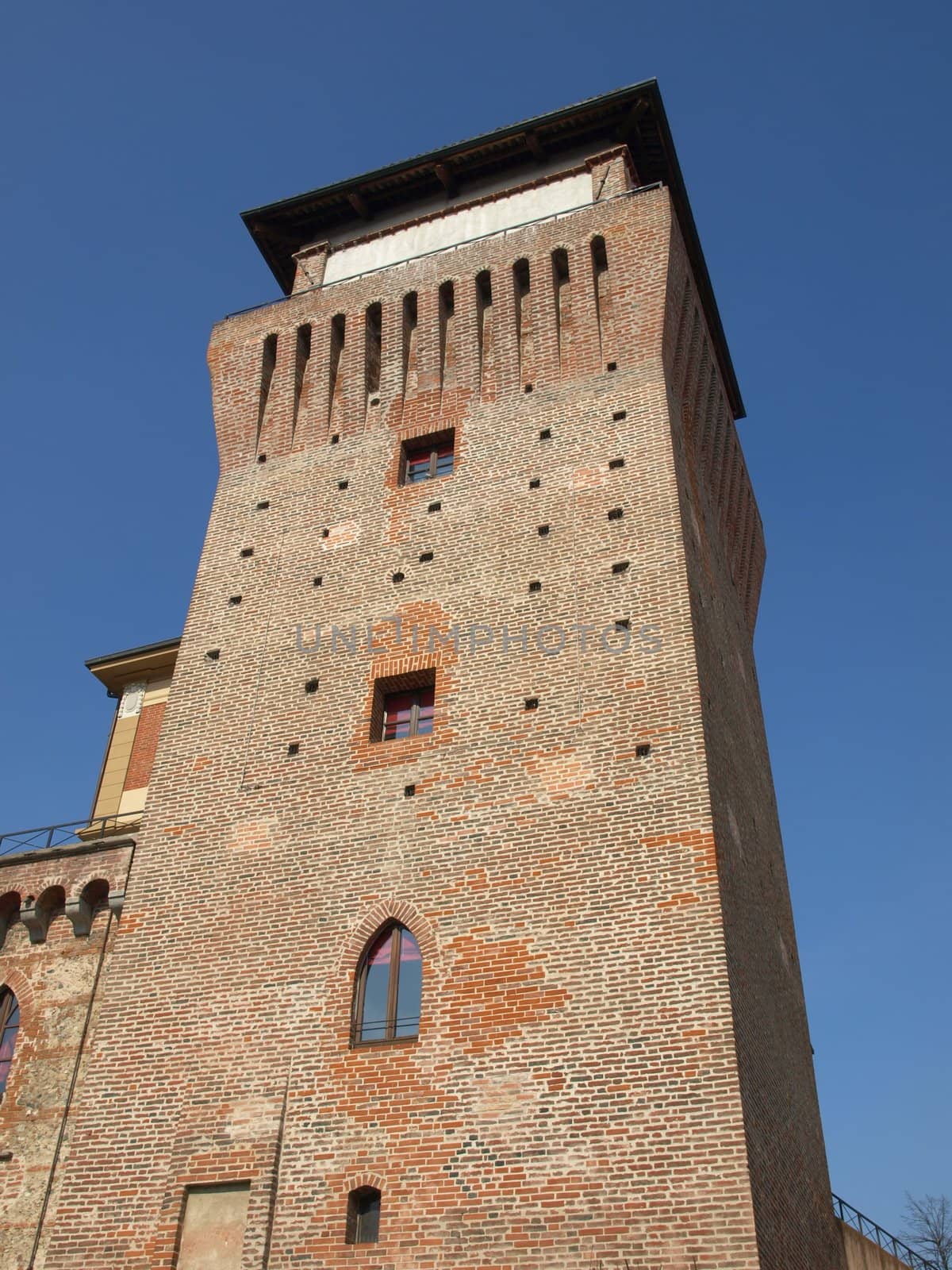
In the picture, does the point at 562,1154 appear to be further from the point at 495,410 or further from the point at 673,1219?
the point at 495,410

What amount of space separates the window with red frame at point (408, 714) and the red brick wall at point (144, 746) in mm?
6260

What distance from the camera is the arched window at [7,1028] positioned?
1496cm

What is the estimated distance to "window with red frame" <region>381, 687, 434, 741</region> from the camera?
15.4m

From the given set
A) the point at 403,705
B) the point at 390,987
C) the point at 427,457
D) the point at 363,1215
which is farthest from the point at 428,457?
the point at 363,1215

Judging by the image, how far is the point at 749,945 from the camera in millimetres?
13367

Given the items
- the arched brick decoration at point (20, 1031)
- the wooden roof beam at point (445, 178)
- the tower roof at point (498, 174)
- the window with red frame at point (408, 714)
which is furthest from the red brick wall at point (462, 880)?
the wooden roof beam at point (445, 178)

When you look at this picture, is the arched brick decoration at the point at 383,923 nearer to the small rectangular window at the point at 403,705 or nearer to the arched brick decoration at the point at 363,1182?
the arched brick decoration at the point at 363,1182

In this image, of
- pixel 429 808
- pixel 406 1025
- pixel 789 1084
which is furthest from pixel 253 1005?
pixel 789 1084

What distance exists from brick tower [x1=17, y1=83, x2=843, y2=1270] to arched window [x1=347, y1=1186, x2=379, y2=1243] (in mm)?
53

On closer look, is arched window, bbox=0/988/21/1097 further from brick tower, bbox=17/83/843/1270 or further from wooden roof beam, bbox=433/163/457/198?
wooden roof beam, bbox=433/163/457/198

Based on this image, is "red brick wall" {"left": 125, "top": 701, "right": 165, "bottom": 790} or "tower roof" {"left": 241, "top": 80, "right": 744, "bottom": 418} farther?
"tower roof" {"left": 241, "top": 80, "right": 744, "bottom": 418}

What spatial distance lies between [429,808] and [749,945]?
3.96m

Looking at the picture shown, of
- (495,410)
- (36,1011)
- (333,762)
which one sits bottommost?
(36,1011)

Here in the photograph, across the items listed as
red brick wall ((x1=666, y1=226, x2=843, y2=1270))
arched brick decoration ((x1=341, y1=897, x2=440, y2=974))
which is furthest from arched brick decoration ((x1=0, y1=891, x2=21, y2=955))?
red brick wall ((x1=666, y1=226, x2=843, y2=1270))
